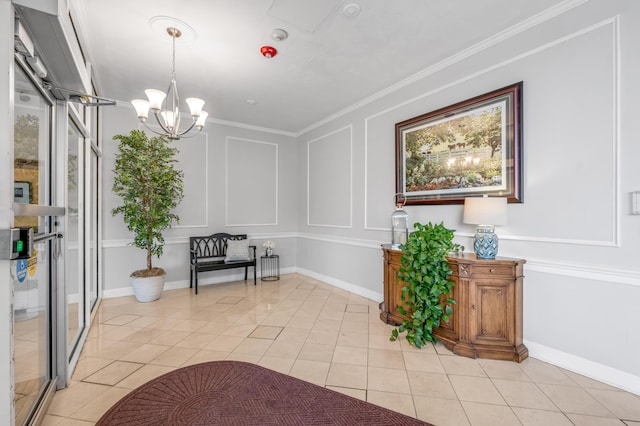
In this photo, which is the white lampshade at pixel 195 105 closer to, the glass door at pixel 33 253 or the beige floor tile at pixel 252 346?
the glass door at pixel 33 253

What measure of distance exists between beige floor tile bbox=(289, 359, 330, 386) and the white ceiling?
294cm

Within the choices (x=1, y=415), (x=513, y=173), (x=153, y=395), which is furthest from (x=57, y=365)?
(x=513, y=173)

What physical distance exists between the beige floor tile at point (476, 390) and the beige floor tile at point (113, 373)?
8.23 ft

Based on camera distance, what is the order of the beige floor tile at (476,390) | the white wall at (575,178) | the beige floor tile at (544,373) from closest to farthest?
the beige floor tile at (476,390)
the white wall at (575,178)
the beige floor tile at (544,373)

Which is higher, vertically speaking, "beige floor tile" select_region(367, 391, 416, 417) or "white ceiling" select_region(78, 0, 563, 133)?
"white ceiling" select_region(78, 0, 563, 133)

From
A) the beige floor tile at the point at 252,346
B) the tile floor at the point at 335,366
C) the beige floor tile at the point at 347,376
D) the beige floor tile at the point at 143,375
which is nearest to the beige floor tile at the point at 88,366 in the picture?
the tile floor at the point at 335,366

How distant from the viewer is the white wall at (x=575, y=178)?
203cm

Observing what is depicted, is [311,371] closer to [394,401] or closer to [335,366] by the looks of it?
[335,366]

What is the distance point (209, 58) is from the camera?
305 centimetres

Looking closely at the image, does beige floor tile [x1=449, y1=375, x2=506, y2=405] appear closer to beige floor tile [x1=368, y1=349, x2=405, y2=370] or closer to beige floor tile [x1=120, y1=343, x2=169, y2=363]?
beige floor tile [x1=368, y1=349, x2=405, y2=370]

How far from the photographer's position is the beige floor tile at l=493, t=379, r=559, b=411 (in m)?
1.87

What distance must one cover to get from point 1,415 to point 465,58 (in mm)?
4200

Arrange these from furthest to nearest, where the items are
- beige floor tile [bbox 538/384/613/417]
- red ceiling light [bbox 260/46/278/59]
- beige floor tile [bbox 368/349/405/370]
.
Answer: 1. red ceiling light [bbox 260/46/278/59]
2. beige floor tile [bbox 368/349/405/370]
3. beige floor tile [bbox 538/384/613/417]

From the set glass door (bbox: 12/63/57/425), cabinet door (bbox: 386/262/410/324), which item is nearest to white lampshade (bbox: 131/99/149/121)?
glass door (bbox: 12/63/57/425)
